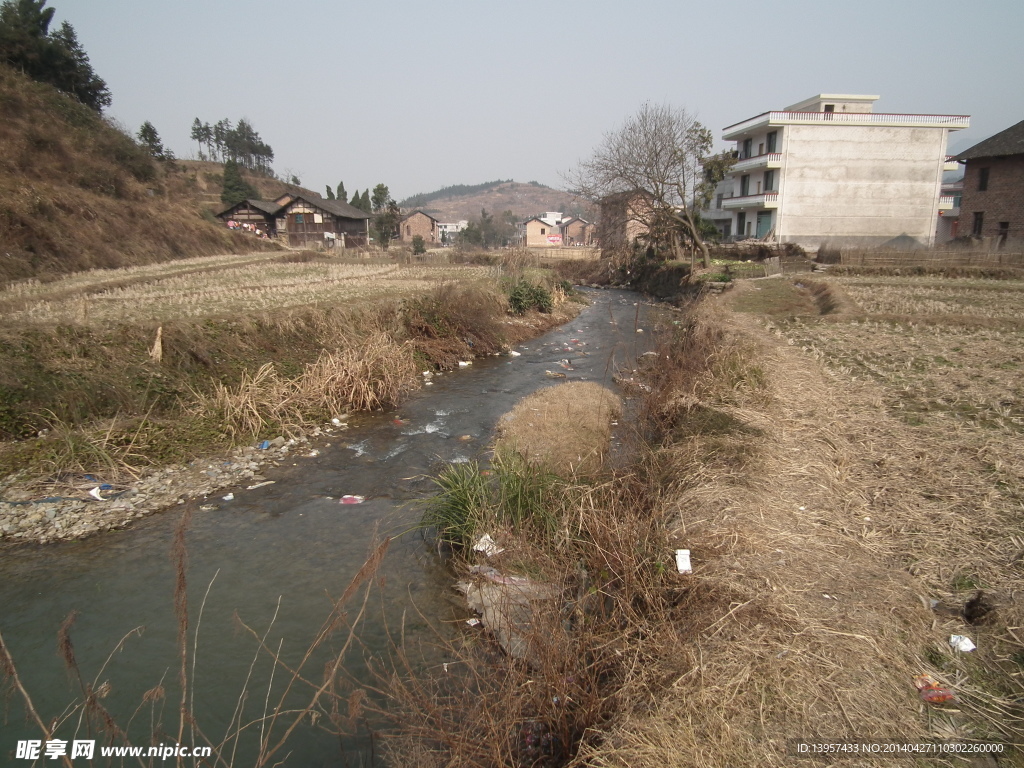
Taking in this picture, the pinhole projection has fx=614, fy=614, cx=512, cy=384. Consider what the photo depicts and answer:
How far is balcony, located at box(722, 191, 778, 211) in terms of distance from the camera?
40.6 m

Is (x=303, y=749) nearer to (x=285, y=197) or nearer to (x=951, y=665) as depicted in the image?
(x=951, y=665)

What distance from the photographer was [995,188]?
112 ft

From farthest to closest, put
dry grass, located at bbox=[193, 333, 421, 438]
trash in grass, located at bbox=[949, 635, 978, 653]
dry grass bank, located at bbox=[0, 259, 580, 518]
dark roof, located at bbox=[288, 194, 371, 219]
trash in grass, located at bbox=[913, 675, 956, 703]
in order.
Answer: dark roof, located at bbox=[288, 194, 371, 219]
dry grass, located at bbox=[193, 333, 421, 438]
dry grass bank, located at bbox=[0, 259, 580, 518]
trash in grass, located at bbox=[949, 635, 978, 653]
trash in grass, located at bbox=[913, 675, 956, 703]

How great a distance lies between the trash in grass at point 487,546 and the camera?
215 inches

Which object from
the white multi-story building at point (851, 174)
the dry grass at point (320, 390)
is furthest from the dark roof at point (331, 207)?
the dry grass at point (320, 390)

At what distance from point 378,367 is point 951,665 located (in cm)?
1029

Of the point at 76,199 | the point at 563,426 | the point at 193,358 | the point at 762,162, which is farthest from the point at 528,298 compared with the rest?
the point at 762,162

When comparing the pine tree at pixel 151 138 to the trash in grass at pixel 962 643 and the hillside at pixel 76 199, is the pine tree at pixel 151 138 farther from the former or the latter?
the trash in grass at pixel 962 643

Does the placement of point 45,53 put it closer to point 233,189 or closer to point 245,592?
point 233,189

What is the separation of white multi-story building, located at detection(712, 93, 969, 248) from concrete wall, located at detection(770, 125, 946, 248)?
58 mm

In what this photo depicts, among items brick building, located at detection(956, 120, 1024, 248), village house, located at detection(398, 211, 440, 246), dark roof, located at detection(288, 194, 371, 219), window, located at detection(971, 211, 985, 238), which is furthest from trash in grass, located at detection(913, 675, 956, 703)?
village house, located at detection(398, 211, 440, 246)

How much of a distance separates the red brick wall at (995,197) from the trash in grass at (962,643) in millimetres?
37404

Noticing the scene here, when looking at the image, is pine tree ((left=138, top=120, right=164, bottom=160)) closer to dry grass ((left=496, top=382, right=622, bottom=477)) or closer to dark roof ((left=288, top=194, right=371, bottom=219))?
dark roof ((left=288, top=194, right=371, bottom=219))

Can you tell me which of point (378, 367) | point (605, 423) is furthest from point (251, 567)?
point (378, 367)
